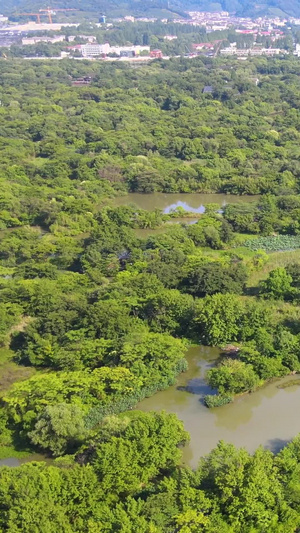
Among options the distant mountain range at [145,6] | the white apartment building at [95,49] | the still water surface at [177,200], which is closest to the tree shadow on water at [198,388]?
the still water surface at [177,200]

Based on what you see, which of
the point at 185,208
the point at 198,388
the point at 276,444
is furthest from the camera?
the point at 185,208

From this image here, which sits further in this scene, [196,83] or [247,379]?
[196,83]

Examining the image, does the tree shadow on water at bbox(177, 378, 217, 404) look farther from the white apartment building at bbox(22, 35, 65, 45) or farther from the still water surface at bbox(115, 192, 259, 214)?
the white apartment building at bbox(22, 35, 65, 45)

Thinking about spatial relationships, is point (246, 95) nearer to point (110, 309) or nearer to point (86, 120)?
point (86, 120)

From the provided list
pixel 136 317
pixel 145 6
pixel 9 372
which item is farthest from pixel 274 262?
pixel 145 6

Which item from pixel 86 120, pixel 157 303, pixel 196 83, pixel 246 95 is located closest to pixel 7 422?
pixel 157 303

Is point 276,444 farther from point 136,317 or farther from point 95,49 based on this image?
point 95,49
